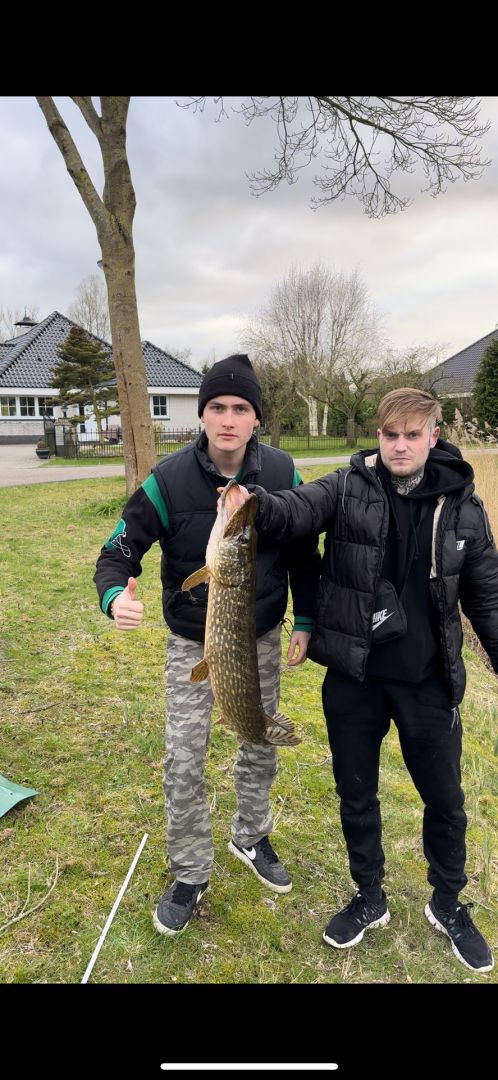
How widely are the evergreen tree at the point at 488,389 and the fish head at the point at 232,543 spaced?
1770cm

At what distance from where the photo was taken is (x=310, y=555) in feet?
8.57

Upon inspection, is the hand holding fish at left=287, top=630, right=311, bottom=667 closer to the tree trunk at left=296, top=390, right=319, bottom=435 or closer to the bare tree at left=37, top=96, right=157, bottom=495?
the bare tree at left=37, top=96, right=157, bottom=495

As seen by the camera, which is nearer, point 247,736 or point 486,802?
point 247,736

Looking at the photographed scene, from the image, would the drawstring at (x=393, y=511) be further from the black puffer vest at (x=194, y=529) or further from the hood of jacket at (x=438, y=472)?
the black puffer vest at (x=194, y=529)

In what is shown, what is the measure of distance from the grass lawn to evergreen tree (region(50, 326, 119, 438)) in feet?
74.2

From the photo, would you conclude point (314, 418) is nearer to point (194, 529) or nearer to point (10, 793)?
point (10, 793)

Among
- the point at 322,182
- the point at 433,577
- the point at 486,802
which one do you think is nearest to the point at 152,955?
the point at 433,577

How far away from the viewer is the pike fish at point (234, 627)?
6.61 ft

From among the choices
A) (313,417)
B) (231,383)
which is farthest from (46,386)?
(231,383)

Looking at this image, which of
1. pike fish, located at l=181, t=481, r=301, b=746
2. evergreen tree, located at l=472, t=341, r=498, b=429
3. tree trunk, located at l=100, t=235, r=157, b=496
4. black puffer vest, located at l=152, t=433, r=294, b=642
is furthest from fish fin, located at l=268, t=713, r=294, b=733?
evergreen tree, located at l=472, t=341, r=498, b=429

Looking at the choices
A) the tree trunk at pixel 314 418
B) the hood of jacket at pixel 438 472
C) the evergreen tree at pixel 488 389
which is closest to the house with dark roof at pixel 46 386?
the tree trunk at pixel 314 418

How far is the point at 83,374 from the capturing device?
1069 inches

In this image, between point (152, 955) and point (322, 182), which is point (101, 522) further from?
point (152, 955)

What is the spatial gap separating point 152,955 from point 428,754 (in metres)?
1.39
